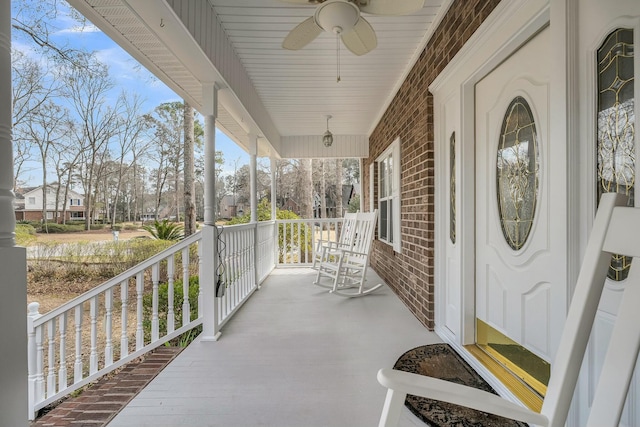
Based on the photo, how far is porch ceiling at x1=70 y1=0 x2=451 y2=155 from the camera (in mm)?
1873

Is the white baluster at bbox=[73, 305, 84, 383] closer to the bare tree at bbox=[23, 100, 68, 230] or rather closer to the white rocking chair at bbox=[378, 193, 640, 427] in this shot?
the white rocking chair at bbox=[378, 193, 640, 427]

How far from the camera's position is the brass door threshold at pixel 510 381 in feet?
4.95

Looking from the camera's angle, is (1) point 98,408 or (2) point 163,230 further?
(2) point 163,230

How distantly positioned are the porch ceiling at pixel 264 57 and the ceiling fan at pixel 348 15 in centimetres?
44

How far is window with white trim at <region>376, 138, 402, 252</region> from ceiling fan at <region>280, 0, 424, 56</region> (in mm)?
1932

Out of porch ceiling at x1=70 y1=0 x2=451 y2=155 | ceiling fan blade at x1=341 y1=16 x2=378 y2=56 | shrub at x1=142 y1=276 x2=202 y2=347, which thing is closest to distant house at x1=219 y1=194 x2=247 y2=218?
shrub at x1=142 y1=276 x2=202 y2=347

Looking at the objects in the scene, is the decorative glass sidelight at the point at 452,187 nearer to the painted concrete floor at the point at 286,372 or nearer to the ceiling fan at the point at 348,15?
the painted concrete floor at the point at 286,372

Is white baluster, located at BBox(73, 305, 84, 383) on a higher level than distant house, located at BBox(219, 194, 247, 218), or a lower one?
lower

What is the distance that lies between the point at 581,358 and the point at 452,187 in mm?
1798

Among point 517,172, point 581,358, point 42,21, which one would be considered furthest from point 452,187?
point 42,21

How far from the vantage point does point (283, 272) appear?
211 inches

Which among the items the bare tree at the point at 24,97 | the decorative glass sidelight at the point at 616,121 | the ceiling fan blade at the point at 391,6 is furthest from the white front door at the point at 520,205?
the bare tree at the point at 24,97

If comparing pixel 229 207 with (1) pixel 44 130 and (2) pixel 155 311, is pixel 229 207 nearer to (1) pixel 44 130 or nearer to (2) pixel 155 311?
(1) pixel 44 130

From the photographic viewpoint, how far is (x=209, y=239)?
100 inches
